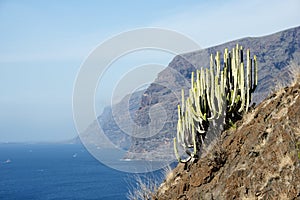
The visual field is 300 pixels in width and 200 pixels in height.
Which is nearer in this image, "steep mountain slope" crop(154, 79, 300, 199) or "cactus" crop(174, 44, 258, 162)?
"steep mountain slope" crop(154, 79, 300, 199)

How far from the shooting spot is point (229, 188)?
6.04 metres

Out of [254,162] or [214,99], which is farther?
[214,99]

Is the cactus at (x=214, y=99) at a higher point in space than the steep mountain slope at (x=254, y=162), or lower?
higher

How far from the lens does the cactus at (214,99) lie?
7.71 meters

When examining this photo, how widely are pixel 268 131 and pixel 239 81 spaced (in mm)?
1696

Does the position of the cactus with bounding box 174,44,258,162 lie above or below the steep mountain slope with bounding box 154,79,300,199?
above

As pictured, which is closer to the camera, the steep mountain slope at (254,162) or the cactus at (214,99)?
the steep mountain slope at (254,162)

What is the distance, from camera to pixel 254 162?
6066 mm

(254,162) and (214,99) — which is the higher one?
(214,99)

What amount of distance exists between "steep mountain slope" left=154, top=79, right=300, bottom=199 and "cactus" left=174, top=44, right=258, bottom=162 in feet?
1.29

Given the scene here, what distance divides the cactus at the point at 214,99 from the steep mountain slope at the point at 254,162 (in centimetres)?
39

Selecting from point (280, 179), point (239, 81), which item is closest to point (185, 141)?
point (239, 81)

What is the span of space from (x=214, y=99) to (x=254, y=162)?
1.93m

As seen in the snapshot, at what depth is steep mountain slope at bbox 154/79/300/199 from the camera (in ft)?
18.1
